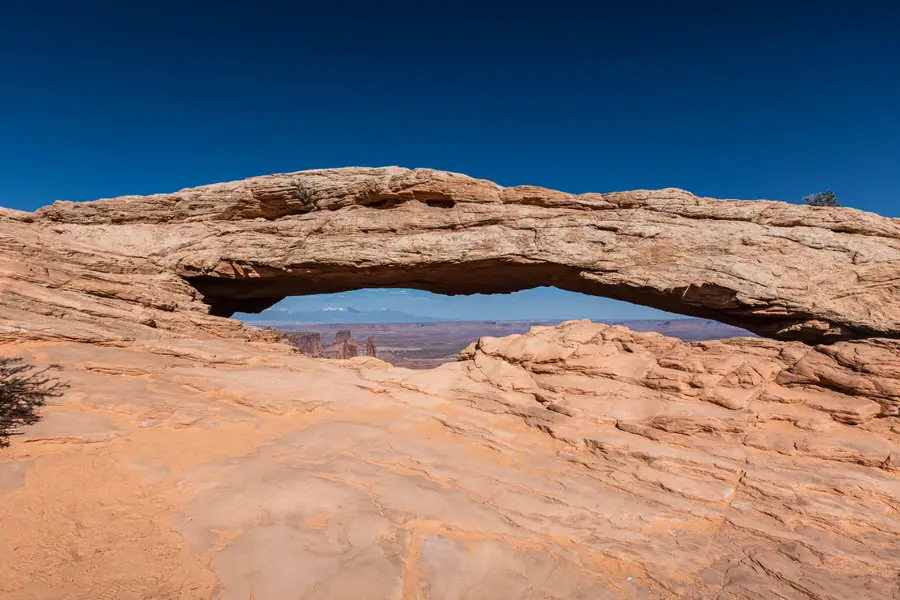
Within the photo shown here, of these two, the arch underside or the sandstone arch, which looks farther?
the arch underside

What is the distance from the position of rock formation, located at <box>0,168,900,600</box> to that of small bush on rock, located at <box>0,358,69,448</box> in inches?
17.1

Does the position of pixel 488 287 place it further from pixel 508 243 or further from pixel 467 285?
pixel 508 243

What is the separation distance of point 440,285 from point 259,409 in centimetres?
1377

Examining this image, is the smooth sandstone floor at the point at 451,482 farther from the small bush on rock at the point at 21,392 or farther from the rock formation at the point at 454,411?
the small bush on rock at the point at 21,392

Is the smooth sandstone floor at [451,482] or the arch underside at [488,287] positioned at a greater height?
the arch underside at [488,287]

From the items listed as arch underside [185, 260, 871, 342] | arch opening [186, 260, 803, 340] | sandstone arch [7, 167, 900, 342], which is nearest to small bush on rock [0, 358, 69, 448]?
sandstone arch [7, 167, 900, 342]

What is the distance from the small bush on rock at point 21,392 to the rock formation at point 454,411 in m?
0.44

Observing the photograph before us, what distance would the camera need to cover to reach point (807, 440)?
37.4ft

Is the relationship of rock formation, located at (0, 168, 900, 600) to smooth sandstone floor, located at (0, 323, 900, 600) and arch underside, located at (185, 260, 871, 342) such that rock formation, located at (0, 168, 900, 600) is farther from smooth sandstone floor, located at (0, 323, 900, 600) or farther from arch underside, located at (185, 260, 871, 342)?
arch underside, located at (185, 260, 871, 342)

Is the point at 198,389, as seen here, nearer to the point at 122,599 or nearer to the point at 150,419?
the point at 150,419

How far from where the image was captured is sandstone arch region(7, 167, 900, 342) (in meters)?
17.0

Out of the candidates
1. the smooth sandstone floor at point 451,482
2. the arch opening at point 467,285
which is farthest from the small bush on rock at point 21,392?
the arch opening at point 467,285

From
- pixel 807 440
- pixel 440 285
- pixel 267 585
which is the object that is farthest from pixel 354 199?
pixel 807 440

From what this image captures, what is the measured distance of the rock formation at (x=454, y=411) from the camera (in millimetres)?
6848
